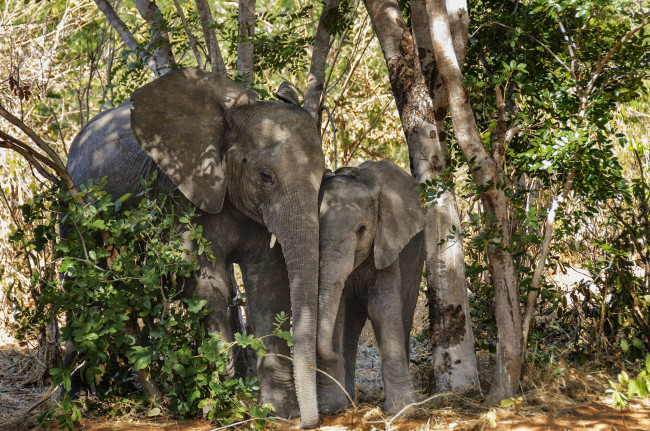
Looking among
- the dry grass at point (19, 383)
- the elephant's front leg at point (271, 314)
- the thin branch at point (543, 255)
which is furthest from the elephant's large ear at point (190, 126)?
the thin branch at point (543, 255)

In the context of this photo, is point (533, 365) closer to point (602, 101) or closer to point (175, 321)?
point (602, 101)

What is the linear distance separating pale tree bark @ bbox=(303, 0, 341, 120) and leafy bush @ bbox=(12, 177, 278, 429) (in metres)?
2.09

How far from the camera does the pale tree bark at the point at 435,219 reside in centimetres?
593

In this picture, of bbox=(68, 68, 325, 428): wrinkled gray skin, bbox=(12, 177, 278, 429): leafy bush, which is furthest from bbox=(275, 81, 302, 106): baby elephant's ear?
bbox=(12, 177, 278, 429): leafy bush

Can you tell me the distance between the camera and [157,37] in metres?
7.20

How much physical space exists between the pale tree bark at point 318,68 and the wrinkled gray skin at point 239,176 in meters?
1.30

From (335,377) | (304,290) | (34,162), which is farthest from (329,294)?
(34,162)

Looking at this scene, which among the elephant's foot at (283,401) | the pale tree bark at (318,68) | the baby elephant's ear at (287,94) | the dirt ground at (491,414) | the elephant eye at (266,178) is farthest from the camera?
the pale tree bark at (318,68)

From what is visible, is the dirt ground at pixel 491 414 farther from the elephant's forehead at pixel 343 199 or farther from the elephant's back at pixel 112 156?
the elephant's back at pixel 112 156

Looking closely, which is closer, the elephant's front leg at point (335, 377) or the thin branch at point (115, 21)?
the elephant's front leg at point (335, 377)

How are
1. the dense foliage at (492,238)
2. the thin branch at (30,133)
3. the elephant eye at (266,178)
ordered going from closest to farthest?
the thin branch at (30,133)
the dense foliage at (492,238)
the elephant eye at (266,178)

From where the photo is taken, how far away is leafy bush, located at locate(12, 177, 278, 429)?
17.2 feet

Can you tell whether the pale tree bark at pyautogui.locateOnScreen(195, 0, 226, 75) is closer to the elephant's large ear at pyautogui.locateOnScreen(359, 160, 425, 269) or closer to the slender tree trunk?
the slender tree trunk

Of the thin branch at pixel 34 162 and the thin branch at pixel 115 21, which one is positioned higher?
the thin branch at pixel 115 21
